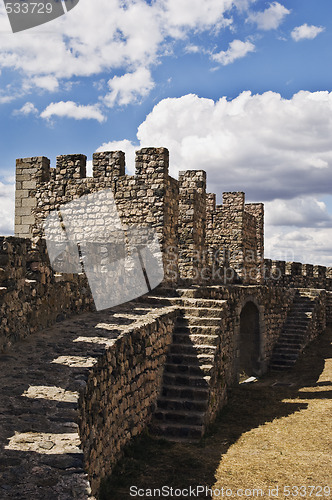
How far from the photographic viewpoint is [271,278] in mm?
21453

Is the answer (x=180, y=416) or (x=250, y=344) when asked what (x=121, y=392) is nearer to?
(x=180, y=416)

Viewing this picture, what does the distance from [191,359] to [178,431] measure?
1.45 meters

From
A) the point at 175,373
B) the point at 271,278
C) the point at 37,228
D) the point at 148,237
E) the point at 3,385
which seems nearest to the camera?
the point at 3,385

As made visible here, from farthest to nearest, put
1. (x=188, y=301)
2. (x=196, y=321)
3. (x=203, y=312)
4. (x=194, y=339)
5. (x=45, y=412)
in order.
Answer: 1. (x=188, y=301)
2. (x=203, y=312)
3. (x=196, y=321)
4. (x=194, y=339)
5. (x=45, y=412)

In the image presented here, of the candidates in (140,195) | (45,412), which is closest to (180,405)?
(45,412)

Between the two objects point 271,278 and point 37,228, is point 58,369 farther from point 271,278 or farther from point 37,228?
point 271,278

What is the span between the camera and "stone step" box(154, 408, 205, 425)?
298 inches

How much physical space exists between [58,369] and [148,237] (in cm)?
665

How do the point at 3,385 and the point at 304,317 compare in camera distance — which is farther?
the point at 304,317

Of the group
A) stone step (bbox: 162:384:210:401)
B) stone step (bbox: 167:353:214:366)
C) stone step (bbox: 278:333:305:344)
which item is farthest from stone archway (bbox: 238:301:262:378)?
stone step (bbox: 162:384:210:401)

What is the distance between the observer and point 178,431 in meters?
7.37

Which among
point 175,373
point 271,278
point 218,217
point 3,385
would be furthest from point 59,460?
point 271,278

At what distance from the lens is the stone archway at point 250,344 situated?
A: 15.0 meters

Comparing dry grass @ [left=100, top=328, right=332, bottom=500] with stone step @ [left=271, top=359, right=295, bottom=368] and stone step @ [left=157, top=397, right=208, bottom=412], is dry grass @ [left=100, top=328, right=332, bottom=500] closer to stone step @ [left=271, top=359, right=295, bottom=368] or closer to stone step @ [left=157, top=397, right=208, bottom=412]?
stone step @ [left=157, top=397, right=208, bottom=412]
